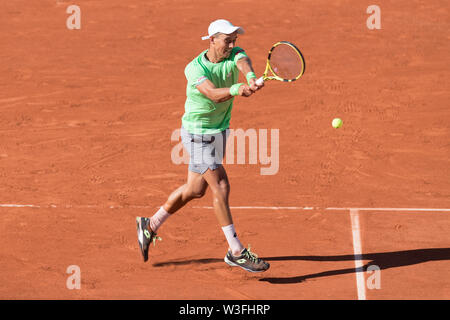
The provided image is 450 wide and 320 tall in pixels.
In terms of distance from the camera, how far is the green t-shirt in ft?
23.3

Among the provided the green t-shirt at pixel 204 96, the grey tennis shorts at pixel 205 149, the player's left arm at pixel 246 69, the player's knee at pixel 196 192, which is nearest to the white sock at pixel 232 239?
the player's knee at pixel 196 192

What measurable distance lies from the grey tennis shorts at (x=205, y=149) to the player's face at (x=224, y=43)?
0.77 meters

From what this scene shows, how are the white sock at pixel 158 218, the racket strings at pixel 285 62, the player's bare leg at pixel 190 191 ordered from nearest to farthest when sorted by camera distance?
Answer: the racket strings at pixel 285 62 → the player's bare leg at pixel 190 191 → the white sock at pixel 158 218

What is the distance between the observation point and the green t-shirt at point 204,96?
7109 millimetres

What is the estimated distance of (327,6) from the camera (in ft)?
52.6

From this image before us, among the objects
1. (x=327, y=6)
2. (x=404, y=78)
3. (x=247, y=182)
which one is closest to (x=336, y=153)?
(x=247, y=182)

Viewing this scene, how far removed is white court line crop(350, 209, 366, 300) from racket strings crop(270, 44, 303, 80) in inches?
75.9

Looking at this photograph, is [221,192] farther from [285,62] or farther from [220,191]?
[285,62]

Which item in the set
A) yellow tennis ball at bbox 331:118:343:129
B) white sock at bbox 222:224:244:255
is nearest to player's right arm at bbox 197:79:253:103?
white sock at bbox 222:224:244:255

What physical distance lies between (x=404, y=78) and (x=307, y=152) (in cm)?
323

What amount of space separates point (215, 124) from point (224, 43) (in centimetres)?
78

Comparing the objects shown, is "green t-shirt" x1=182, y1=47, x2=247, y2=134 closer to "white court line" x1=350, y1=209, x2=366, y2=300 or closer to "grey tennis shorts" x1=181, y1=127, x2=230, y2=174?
"grey tennis shorts" x1=181, y1=127, x2=230, y2=174

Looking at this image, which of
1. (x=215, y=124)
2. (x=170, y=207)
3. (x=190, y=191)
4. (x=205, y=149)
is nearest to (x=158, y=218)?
(x=170, y=207)

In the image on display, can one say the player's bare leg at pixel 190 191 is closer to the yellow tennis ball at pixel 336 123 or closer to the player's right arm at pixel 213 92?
the player's right arm at pixel 213 92
